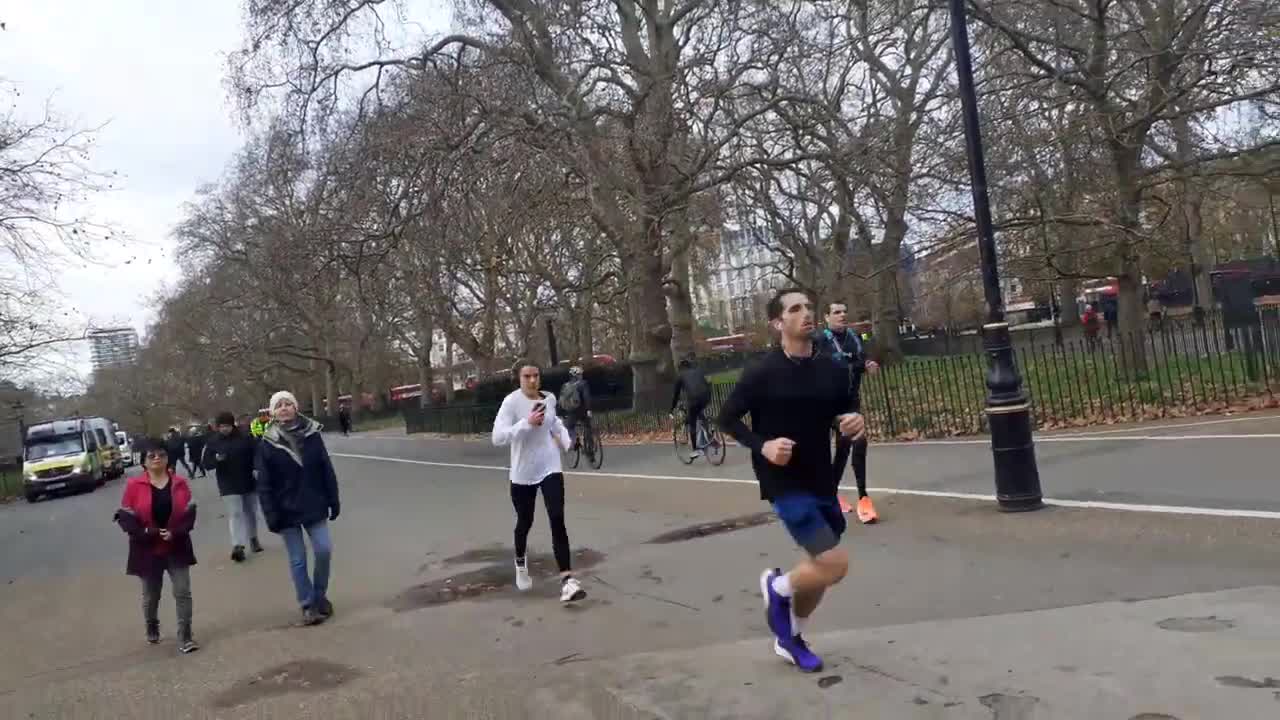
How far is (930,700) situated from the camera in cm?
421

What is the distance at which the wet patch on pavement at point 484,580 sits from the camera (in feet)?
24.6

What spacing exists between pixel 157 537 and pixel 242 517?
4.34 meters

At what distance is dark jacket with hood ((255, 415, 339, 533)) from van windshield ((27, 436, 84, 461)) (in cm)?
3138

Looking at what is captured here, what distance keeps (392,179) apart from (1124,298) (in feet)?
45.8

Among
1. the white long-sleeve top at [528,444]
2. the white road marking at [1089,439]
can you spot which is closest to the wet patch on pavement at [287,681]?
the white long-sleeve top at [528,444]

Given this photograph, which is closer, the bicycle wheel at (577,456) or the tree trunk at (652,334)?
the bicycle wheel at (577,456)

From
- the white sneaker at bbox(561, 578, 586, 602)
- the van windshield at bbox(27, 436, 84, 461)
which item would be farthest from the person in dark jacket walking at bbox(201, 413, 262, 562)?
the van windshield at bbox(27, 436, 84, 461)

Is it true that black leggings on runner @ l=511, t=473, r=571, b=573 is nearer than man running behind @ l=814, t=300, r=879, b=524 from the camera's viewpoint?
Yes

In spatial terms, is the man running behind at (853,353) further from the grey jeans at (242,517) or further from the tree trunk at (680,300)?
the tree trunk at (680,300)

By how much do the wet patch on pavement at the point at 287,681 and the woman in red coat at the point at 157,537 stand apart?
4.29 ft

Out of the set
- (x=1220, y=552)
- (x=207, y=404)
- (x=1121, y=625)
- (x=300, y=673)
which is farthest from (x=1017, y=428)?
(x=207, y=404)

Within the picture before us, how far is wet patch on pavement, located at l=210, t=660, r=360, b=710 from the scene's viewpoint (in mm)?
5500

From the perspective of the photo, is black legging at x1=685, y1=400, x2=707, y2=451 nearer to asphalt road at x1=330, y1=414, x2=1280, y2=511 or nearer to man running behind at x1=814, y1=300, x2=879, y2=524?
asphalt road at x1=330, y1=414, x2=1280, y2=511

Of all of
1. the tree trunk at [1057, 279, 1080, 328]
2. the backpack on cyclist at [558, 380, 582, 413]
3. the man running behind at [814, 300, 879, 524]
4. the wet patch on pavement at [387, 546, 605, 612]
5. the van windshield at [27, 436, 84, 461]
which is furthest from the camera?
the tree trunk at [1057, 279, 1080, 328]
